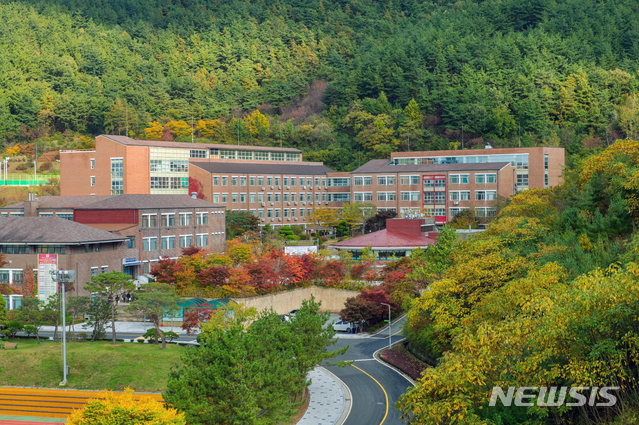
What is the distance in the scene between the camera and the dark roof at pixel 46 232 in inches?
1845

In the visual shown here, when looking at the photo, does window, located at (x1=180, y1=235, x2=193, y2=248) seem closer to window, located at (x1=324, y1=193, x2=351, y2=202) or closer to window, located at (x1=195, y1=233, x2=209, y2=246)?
window, located at (x1=195, y1=233, x2=209, y2=246)

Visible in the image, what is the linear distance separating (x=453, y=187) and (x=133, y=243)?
4146 cm

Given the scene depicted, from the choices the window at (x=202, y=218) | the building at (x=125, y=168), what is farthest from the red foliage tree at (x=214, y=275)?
the building at (x=125, y=168)

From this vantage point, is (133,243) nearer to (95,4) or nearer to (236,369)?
(236,369)

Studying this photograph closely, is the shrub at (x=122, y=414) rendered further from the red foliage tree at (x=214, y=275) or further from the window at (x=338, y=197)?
the window at (x=338, y=197)

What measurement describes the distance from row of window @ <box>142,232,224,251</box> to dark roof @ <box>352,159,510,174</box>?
1027 inches

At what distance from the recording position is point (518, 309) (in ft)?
75.4

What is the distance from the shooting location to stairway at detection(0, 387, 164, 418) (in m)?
29.4

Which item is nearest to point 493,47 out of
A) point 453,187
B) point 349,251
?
point 453,187

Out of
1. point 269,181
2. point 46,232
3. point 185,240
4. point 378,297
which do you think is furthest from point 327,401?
point 269,181

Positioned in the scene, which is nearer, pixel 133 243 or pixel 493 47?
pixel 133 243

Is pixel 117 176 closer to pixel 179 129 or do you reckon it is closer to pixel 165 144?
pixel 165 144

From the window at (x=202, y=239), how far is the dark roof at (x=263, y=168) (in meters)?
13.8

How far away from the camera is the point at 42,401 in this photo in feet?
99.2
